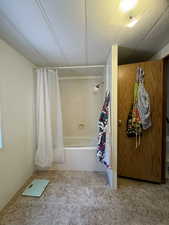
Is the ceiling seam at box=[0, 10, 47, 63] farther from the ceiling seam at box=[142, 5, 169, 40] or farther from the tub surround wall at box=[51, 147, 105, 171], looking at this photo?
the tub surround wall at box=[51, 147, 105, 171]

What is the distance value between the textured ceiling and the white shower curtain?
47 cm

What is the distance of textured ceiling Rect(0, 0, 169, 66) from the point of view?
106cm

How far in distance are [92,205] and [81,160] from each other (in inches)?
36.9

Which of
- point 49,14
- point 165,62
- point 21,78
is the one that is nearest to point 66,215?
point 21,78

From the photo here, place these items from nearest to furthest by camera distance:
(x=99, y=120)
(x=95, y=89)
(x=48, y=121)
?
1. (x=99, y=120)
2. (x=48, y=121)
3. (x=95, y=89)

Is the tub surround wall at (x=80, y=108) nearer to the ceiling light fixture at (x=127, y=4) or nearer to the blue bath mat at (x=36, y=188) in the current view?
the blue bath mat at (x=36, y=188)

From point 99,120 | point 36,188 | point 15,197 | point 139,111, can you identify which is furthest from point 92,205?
point 139,111

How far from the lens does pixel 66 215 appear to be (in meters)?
1.42

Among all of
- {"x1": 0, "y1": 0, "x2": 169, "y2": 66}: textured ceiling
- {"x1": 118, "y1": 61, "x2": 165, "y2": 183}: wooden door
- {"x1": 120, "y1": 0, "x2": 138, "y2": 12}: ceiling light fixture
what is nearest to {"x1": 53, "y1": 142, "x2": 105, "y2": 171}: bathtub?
{"x1": 118, "y1": 61, "x2": 165, "y2": 183}: wooden door

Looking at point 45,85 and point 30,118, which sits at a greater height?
point 45,85

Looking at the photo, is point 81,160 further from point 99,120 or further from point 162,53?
point 162,53

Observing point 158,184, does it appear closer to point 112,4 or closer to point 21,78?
point 112,4

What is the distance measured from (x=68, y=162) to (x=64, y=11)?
237 cm

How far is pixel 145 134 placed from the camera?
1969 mm
